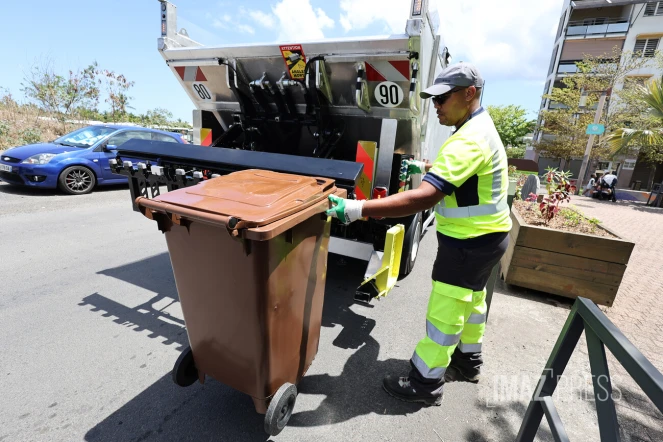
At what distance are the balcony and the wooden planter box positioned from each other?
33051mm

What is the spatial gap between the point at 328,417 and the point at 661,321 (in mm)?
3427

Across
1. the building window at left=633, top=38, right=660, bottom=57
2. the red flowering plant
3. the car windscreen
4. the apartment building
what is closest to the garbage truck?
the red flowering plant

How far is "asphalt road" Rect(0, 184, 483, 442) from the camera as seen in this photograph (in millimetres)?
1713

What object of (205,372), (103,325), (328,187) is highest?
(328,187)

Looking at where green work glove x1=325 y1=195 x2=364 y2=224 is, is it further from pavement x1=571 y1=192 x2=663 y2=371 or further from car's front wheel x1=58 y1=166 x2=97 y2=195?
car's front wheel x1=58 y1=166 x2=97 y2=195

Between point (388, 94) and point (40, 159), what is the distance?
6.93 meters

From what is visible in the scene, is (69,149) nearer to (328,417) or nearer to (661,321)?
(328,417)

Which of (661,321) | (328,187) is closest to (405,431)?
(328,187)

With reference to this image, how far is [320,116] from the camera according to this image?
3.35m

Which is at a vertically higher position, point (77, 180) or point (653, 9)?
point (653, 9)

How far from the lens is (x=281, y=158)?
2523 millimetres

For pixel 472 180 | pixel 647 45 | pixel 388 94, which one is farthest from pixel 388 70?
pixel 647 45

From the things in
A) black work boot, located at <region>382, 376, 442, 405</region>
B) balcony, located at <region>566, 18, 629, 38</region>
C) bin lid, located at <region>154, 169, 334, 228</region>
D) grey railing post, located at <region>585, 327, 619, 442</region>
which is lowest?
black work boot, located at <region>382, 376, 442, 405</region>

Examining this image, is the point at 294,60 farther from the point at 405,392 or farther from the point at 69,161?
the point at 69,161
